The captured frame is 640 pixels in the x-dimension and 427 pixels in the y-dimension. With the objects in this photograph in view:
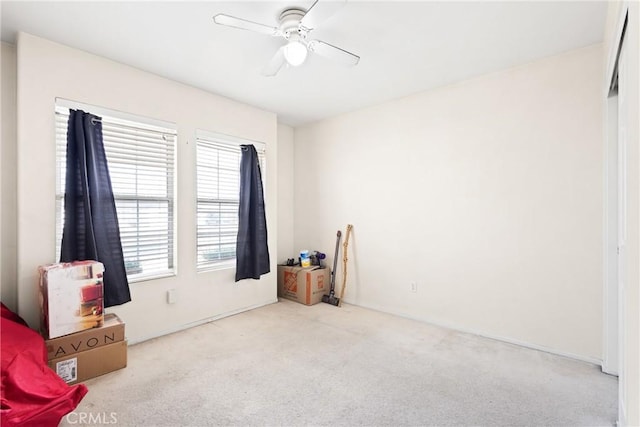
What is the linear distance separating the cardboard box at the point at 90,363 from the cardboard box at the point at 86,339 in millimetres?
28

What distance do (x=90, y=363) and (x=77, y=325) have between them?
0.29 metres

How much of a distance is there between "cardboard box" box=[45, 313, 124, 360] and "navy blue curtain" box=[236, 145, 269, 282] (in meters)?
1.40

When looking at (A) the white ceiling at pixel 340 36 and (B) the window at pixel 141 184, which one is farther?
(B) the window at pixel 141 184

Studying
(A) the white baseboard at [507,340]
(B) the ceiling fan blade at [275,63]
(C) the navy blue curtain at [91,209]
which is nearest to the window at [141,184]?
(C) the navy blue curtain at [91,209]

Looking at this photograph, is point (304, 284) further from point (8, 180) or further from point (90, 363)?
point (8, 180)

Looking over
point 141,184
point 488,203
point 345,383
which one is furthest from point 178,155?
point 488,203

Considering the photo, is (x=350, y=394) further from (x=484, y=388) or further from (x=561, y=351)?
(x=561, y=351)

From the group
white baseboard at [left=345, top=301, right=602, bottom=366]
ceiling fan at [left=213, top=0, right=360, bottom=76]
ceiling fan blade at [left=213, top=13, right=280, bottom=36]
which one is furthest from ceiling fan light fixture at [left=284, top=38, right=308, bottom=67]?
white baseboard at [left=345, top=301, right=602, bottom=366]

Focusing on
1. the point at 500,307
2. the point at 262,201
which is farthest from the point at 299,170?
the point at 500,307

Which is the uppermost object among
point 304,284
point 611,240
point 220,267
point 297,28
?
point 297,28

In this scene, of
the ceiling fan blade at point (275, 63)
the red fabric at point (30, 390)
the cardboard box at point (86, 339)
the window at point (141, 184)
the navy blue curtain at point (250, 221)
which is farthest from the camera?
the navy blue curtain at point (250, 221)

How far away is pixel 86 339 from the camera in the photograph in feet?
7.36

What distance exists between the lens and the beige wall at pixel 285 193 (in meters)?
4.64

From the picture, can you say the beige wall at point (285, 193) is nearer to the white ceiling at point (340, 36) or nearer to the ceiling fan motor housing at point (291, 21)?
the white ceiling at point (340, 36)
